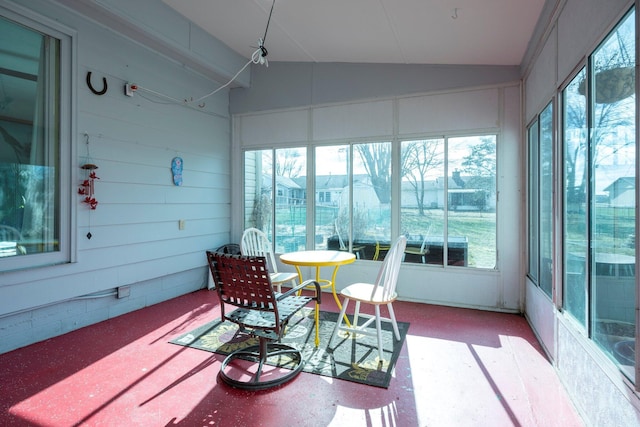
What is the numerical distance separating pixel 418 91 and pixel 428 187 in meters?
1.21

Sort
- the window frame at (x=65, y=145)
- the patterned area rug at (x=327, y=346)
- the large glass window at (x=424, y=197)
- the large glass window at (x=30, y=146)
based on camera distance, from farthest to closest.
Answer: the large glass window at (x=424, y=197), the window frame at (x=65, y=145), the large glass window at (x=30, y=146), the patterned area rug at (x=327, y=346)

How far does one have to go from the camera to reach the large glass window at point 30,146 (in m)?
2.86

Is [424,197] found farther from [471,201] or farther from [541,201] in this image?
[541,201]

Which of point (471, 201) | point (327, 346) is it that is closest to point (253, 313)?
point (327, 346)

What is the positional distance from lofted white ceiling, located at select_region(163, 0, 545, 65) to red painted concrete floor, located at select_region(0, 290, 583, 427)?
288 centimetres

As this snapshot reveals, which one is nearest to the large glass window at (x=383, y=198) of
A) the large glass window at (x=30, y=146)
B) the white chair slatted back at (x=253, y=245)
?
the white chair slatted back at (x=253, y=245)

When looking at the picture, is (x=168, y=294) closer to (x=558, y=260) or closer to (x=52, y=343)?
(x=52, y=343)

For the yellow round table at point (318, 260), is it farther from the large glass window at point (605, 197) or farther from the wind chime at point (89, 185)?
the wind chime at point (89, 185)

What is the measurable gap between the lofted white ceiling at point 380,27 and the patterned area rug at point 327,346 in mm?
2935

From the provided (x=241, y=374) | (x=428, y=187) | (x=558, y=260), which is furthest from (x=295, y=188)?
(x=558, y=260)

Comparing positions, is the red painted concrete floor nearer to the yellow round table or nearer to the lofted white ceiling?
the yellow round table

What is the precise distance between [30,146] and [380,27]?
3.47 metres

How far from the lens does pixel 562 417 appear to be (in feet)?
6.62

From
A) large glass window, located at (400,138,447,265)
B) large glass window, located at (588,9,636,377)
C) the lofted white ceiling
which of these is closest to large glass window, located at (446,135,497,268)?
large glass window, located at (400,138,447,265)
